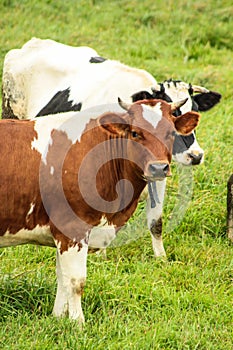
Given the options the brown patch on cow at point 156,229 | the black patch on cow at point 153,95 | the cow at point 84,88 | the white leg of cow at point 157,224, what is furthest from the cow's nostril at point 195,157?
the brown patch on cow at point 156,229

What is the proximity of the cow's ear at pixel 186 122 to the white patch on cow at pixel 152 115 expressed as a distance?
0.89 ft

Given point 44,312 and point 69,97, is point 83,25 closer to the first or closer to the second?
point 69,97

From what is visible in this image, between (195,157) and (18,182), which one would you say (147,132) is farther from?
(195,157)

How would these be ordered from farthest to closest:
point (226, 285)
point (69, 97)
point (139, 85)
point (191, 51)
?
point (191, 51), point (69, 97), point (139, 85), point (226, 285)

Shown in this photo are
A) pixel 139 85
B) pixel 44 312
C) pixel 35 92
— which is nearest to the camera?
pixel 44 312

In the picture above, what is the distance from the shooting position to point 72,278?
4715 millimetres

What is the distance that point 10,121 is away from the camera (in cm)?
472

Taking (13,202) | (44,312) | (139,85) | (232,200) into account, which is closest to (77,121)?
(13,202)

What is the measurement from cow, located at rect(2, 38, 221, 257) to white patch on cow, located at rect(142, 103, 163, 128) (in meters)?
1.03

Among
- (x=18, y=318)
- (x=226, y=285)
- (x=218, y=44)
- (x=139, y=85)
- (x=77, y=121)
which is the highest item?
(x=77, y=121)

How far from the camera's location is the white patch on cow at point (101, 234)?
4.84m

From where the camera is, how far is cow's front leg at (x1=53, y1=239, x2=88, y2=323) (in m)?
4.70

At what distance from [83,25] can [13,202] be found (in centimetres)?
857

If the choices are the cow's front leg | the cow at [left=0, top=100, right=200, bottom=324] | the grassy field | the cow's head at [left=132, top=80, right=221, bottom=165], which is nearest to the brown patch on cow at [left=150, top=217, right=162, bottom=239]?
the grassy field
